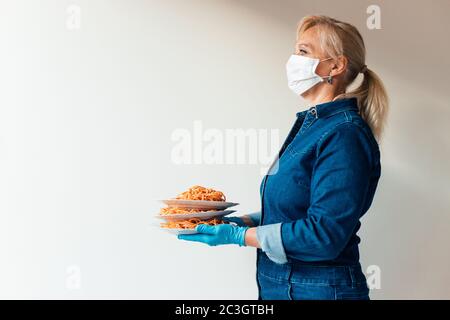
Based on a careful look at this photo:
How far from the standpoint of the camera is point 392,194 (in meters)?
2.13

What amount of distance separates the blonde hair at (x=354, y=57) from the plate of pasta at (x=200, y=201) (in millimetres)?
424

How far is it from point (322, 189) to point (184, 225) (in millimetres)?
395

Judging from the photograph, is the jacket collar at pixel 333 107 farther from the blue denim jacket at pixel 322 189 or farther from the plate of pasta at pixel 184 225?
the plate of pasta at pixel 184 225

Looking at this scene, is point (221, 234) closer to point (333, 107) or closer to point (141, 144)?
point (333, 107)

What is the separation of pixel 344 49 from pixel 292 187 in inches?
15.1

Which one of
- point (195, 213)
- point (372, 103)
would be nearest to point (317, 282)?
point (195, 213)

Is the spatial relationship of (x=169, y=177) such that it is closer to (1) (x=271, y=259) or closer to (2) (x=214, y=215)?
(2) (x=214, y=215)

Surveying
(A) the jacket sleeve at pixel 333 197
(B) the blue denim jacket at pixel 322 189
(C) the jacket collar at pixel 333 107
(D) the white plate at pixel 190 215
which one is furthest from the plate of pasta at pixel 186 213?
(C) the jacket collar at pixel 333 107

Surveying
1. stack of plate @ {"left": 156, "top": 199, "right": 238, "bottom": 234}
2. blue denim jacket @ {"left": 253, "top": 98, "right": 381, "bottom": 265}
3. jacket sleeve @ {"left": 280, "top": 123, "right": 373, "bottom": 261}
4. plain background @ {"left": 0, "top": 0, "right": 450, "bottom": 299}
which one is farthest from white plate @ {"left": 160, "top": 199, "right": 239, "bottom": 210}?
plain background @ {"left": 0, "top": 0, "right": 450, "bottom": 299}

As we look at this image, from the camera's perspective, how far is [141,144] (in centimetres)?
212

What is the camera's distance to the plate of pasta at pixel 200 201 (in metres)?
1.49

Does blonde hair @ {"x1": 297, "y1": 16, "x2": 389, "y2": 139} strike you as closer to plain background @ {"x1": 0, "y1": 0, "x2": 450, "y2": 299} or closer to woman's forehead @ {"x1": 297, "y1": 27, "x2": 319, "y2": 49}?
woman's forehead @ {"x1": 297, "y1": 27, "x2": 319, "y2": 49}
